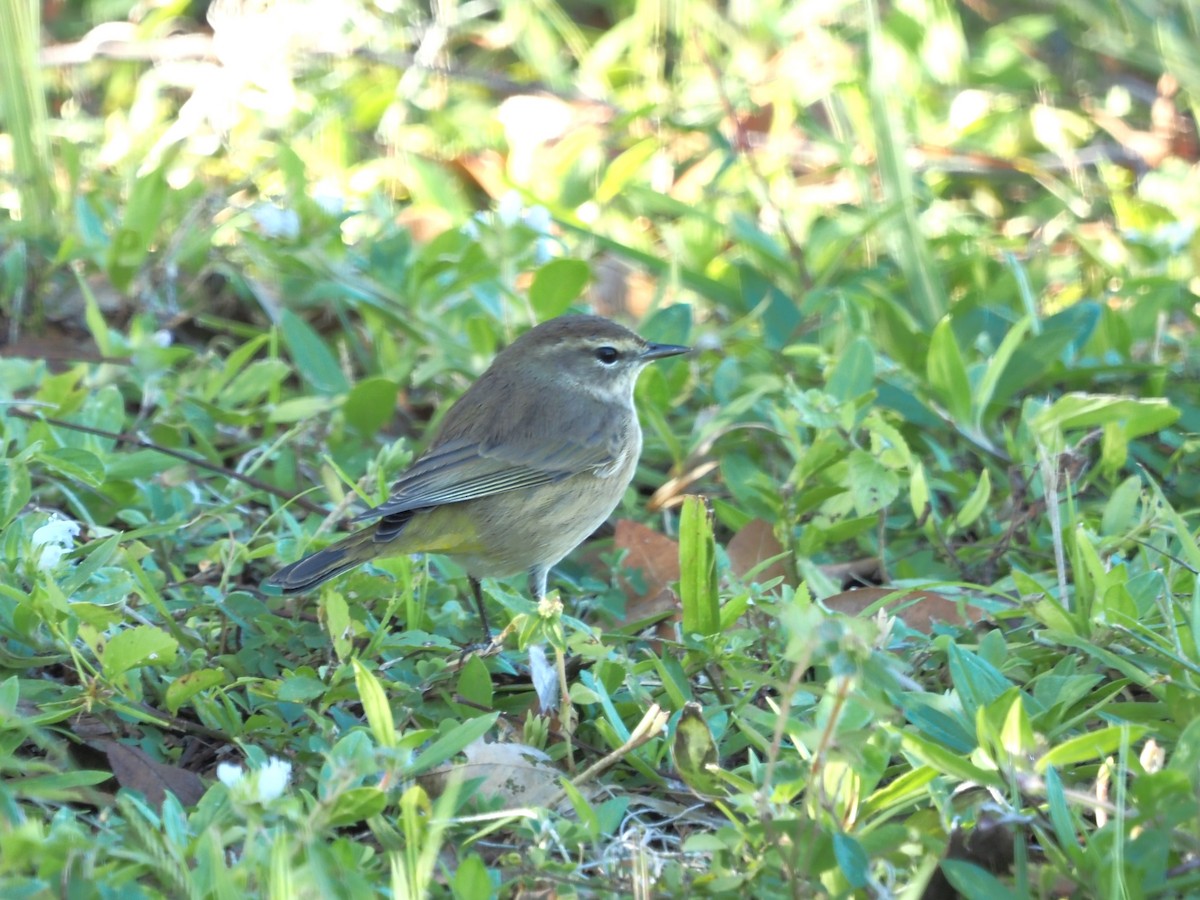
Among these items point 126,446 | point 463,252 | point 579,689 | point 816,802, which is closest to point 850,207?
point 463,252

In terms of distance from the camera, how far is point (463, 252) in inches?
227

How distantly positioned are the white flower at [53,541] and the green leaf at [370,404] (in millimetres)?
1393

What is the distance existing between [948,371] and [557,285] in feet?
5.04

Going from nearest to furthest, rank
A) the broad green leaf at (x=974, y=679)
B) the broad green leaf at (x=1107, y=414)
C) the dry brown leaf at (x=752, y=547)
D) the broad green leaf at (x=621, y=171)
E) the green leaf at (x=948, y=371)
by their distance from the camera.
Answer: the broad green leaf at (x=974, y=679)
the broad green leaf at (x=1107, y=414)
the dry brown leaf at (x=752, y=547)
the green leaf at (x=948, y=371)
the broad green leaf at (x=621, y=171)

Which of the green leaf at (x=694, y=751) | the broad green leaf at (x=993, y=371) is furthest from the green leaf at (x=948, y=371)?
the green leaf at (x=694, y=751)

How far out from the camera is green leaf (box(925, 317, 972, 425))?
4980 millimetres

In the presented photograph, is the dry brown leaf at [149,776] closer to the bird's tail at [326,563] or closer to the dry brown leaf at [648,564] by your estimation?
the bird's tail at [326,563]

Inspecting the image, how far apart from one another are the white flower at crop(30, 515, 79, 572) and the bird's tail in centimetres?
54

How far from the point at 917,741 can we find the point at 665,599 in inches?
57.0

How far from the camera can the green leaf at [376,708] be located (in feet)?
10.3

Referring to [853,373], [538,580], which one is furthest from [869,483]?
[538,580]

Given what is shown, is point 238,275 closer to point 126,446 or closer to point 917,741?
point 126,446

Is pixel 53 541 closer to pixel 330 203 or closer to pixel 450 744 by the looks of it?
pixel 450 744

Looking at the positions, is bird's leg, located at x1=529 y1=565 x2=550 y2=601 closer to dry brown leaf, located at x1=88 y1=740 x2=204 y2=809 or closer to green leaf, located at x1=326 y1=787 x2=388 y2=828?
dry brown leaf, located at x1=88 y1=740 x2=204 y2=809
